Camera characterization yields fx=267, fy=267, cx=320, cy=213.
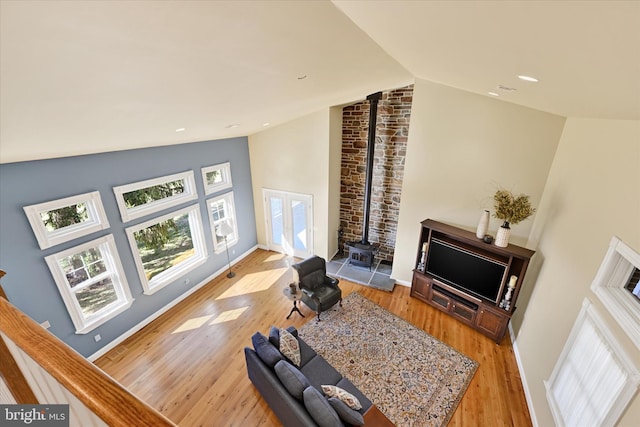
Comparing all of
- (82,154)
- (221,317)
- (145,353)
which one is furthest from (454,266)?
(82,154)

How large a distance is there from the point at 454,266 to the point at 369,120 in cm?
320

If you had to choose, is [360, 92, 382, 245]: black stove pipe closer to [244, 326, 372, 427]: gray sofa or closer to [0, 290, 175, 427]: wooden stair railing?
[244, 326, 372, 427]: gray sofa

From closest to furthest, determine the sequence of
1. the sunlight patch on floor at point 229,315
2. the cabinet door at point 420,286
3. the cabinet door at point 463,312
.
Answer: the cabinet door at point 463,312 → the sunlight patch on floor at point 229,315 → the cabinet door at point 420,286

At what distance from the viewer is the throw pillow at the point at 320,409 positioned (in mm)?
2475

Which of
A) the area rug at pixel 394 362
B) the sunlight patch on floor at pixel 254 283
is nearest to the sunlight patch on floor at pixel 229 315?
the sunlight patch on floor at pixel 254 283

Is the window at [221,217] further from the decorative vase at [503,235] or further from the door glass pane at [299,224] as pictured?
the decorative vase at [503,235]

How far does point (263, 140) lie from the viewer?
20.6 ft

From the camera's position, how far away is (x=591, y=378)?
95.0 inches

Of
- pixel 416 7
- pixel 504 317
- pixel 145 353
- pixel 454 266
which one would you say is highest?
pixel 416 7

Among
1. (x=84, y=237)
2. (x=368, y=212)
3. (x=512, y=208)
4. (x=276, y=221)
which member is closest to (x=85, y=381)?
(x=84, y=237)

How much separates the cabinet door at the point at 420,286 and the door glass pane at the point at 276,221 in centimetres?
341

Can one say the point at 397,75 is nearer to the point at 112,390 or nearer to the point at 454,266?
the point at 454,266

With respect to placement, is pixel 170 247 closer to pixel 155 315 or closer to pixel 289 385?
pixel 155 315

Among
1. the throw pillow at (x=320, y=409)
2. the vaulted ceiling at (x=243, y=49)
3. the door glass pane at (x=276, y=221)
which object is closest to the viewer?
the vaulted ceiling at (x=243, y=49)
